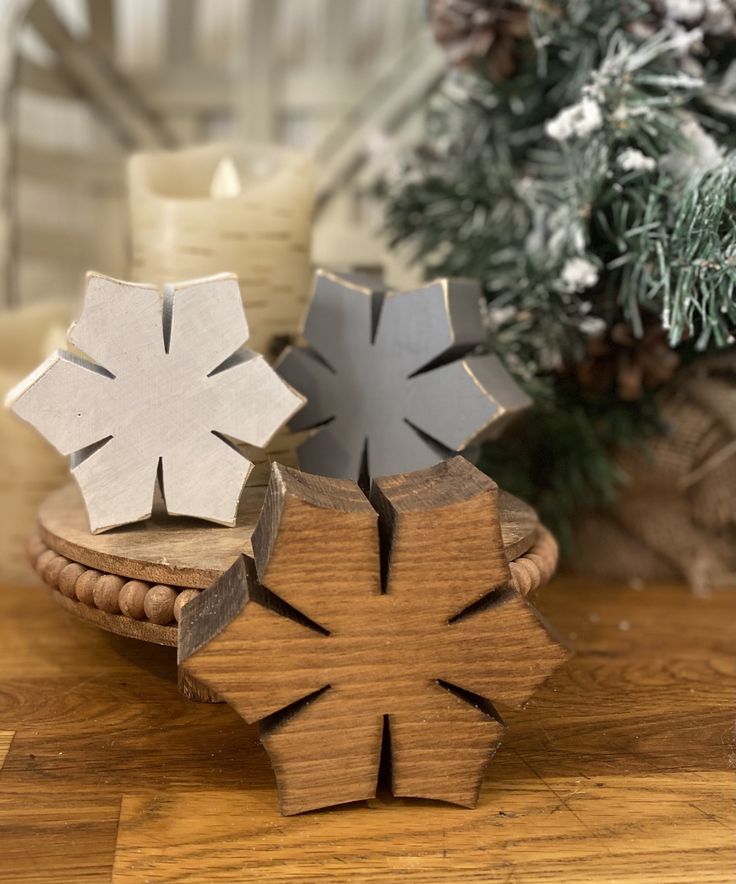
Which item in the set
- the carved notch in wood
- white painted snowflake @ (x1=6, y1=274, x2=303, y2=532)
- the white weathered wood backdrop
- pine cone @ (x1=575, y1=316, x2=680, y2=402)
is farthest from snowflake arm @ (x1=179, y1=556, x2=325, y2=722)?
the white weathered wood backdrop

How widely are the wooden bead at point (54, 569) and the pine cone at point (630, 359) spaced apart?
0.36 metres

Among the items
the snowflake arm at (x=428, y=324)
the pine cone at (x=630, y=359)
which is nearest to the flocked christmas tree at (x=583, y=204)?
the pine cone at (x=630, y=359)

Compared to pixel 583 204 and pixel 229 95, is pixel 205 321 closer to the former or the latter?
pixel 583 204

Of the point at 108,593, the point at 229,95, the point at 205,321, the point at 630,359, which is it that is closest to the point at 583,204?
the point at 630,359

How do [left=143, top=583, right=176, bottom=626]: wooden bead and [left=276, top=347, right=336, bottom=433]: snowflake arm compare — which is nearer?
[left=143, top=583, right=176, bottom=626]: wooden bead

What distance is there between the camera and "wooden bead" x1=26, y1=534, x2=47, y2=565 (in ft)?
1.56

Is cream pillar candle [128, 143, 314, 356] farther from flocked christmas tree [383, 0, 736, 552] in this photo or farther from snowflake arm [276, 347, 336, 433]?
flocked christmas tree [383, 0, 736, 552]

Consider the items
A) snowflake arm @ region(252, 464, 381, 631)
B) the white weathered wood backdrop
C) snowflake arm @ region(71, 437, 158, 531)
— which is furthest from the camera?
the white weathered wood backdrop

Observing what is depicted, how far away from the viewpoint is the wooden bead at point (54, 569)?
45 centimetres

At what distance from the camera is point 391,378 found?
0.49 m

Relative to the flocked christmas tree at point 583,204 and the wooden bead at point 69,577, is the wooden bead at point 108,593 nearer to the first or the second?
the wooden bead at point 69,577

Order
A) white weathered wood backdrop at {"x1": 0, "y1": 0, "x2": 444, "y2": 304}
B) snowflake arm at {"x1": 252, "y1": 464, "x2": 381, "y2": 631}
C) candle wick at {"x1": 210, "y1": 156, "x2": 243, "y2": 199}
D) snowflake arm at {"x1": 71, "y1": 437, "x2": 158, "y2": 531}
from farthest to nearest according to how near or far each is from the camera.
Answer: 1. white weathered wood backdrop at {"x1": 0, "y1": 0, "x2": 444, "y2": 304}
2. candle wick at {"x1": 210, "y1": 156, "x2": 243, "y2": 199}
3. snowflake arm at {"x1": 71, "y1": 437, "x2": 158, "y2": 531}
4. snowflake arm at {"x1": 252, "y1": 464, "x2": 381, "y2": 631}

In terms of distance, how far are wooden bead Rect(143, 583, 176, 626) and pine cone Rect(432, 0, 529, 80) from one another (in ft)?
1.40

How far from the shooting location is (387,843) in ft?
1.16
